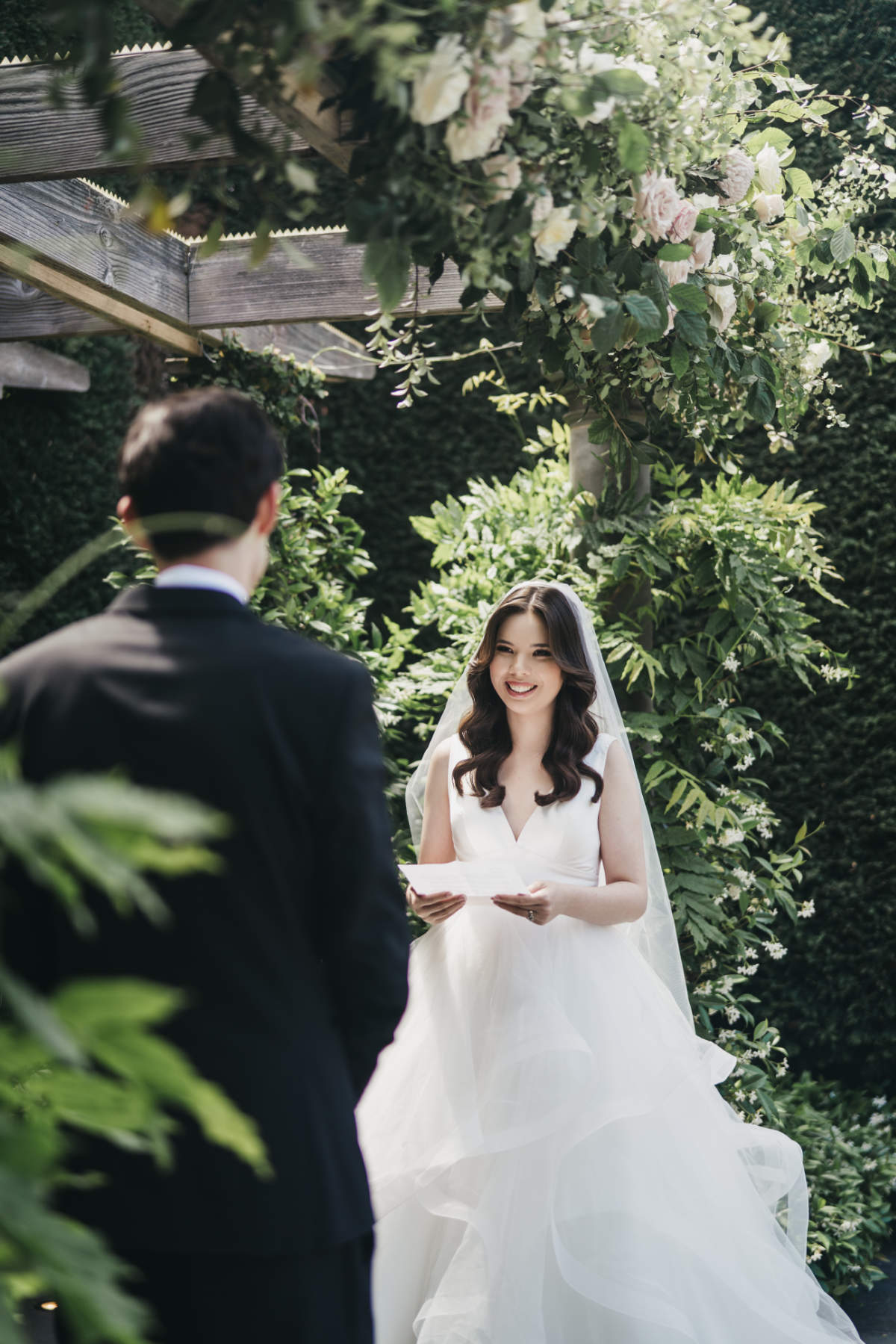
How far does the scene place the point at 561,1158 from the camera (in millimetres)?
2369

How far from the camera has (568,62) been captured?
157cm

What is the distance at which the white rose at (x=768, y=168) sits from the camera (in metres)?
2.49

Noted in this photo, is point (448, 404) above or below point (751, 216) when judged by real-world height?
below

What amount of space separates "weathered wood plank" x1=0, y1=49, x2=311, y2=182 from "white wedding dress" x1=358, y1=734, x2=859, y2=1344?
4.97 ft

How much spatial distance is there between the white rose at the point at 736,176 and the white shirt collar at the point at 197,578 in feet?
5.12

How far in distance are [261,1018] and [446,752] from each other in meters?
1.62

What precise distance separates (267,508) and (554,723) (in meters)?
1.53

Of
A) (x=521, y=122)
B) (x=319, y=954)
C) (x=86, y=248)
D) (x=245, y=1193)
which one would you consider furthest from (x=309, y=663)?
(x=86, y=248)

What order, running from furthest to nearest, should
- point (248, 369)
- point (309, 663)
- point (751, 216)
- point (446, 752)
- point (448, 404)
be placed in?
point (448, 404) < point (248, 369) < point (446, 752) < point (751, 216) < point (309, 663)

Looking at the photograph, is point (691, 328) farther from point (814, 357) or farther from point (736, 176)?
point (814, 357)

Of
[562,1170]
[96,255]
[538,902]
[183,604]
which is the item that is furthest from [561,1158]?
[96,255]

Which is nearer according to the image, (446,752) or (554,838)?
(554,838)

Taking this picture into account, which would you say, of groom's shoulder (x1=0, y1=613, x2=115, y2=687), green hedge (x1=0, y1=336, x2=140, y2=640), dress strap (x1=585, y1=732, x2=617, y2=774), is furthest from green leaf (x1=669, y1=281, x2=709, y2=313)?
green hedge (x1=0, y1=336, x2=140, y2=640)

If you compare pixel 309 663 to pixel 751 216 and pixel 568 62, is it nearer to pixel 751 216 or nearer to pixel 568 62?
pixel 568 62
